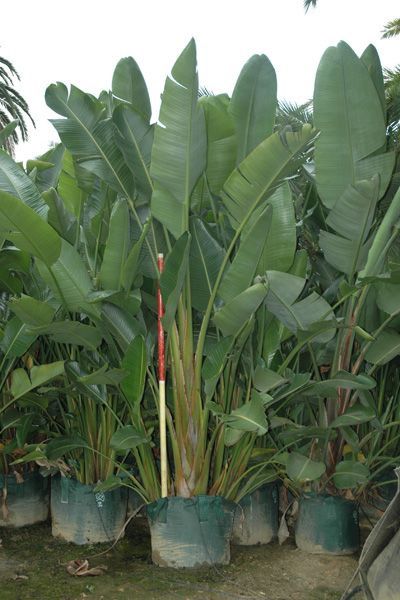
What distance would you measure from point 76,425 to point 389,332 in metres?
2.15

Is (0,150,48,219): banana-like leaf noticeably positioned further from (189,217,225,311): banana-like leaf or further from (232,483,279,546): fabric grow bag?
(232,483,279,546): fabric grow bag

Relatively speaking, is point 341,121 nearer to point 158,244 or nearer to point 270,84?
point 270,84

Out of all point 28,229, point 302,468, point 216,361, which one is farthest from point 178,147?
point 302,468

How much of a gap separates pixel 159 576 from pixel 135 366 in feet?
3.79

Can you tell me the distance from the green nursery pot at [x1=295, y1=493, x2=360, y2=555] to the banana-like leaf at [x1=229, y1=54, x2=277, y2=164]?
212 centimetres

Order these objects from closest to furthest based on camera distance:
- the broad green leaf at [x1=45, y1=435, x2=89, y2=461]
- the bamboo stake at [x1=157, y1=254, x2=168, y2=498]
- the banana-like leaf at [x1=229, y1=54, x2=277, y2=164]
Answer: the bamboo stake at [x1=157, y1=254, x2=168, y2=498] < the banana-like leaf at [x1=229, y1=54, x2=277, y2=164] < the broad green leaf at [x1=45, y1=435, x2=89, y2=461]

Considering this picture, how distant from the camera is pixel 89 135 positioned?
12.5 ft

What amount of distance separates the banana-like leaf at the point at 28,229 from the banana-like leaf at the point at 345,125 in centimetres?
159

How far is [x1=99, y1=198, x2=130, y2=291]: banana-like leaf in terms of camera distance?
3.46 m

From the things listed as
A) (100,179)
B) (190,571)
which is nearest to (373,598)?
(190,571)

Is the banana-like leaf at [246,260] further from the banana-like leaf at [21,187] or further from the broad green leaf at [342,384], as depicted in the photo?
the banana-like leaf at [21,187]

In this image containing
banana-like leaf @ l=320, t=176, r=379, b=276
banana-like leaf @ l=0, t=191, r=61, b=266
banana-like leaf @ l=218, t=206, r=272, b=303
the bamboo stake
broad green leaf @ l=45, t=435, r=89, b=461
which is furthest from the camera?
broad green leaf @ l=45, t=435, r=89, b=461

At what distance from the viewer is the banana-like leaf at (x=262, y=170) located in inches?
127

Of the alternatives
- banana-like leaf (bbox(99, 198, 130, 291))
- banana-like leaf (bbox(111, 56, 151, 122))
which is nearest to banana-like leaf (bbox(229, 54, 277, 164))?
banana-like leaf (bbox(111, 56, 151, 122))
